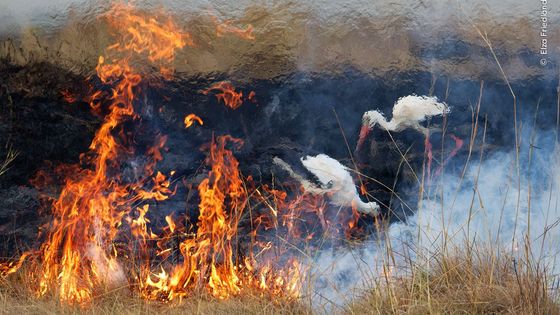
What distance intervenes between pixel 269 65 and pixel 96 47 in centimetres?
102

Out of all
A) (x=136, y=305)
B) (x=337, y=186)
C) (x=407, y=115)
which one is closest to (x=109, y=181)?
(x=136, y=305)

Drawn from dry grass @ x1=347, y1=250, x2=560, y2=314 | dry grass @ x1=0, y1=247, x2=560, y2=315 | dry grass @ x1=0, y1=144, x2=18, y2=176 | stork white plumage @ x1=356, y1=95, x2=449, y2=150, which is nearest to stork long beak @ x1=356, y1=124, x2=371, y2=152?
stork white plumage @ x1=356, y1=95, x2=449, y2=150

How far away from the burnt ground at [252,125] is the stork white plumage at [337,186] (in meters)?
0.07

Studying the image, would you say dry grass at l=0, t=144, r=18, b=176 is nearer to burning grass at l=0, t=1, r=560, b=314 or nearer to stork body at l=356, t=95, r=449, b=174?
burning grass at l=0, t=1, r=560, b=314

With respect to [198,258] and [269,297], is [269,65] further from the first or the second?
[269,297]

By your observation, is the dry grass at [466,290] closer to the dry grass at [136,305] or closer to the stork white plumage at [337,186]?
the dry grass at [136,305]

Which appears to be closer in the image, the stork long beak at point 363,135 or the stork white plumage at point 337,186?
the stork white plumage at point 337,186

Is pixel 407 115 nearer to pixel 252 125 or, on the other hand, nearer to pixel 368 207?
pixel 368 207

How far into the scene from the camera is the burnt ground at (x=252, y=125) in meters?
4.51

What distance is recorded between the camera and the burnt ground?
4.51m

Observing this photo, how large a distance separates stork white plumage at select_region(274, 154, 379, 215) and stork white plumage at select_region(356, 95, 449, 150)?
0.70 ft

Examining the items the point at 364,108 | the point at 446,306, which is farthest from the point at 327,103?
the point at 446,306

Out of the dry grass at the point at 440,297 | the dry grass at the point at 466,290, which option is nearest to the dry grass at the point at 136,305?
the dry grass at the point at 440,297

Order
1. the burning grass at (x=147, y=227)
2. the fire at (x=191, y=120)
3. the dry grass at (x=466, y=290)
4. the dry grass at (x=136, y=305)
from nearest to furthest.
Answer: the dry grass at (x=466, y=290) < the dry grass at (x=136, y=305) < the burning grass at (x=147, y=227) < the fire at (x=191, y=120)
